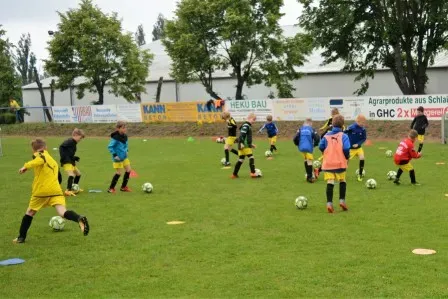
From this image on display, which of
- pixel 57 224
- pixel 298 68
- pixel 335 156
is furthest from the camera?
pixel 298 68

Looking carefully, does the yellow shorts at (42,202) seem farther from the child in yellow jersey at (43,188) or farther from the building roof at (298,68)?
the building roof at (298,68)

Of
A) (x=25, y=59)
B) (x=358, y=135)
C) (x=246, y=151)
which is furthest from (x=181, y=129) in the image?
(x=25, y=59)

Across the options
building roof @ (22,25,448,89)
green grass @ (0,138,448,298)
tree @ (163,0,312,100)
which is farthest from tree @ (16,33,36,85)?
green grass @ (0,138,448,298)

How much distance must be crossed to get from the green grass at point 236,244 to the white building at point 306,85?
98.4 feet

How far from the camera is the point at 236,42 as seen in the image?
43.6 m

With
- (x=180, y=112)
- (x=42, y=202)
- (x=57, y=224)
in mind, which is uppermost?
(x=180, y=112)

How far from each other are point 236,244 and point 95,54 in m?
44.3

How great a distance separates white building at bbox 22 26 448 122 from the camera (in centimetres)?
4528

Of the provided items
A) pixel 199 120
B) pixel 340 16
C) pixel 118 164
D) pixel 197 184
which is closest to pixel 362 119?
pixel 197 184

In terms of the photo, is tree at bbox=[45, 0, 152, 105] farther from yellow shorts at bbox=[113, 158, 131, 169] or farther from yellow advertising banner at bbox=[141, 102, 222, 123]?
yellow shorts at bbox=[113, 158, 131, 169]

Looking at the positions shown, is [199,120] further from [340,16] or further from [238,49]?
[340,16]

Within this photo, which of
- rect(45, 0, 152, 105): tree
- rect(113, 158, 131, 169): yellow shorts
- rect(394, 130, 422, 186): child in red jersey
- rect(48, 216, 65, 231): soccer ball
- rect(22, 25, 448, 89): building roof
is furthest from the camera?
rect(45, 0, 152, 105): tree

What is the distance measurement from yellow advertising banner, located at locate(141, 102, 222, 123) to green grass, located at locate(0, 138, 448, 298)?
24.5m

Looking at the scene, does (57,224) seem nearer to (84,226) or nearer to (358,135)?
(84,226)
